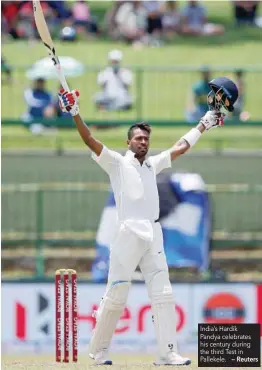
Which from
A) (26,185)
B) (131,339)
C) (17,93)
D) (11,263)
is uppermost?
(17,93)

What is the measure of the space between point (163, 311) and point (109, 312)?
0.38 meters

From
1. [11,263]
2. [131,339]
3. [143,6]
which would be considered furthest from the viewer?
[143,6]

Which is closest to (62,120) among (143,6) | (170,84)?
(170,84)

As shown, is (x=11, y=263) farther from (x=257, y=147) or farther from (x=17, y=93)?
(x=257, y=147)

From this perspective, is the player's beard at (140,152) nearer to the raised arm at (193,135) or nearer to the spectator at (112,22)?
the raised arm at (193,135)

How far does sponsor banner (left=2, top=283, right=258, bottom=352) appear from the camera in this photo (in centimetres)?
1398

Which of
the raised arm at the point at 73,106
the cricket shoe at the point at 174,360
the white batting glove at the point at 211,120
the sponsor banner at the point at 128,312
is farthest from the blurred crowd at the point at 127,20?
the cricket shoe at the point at 174,360

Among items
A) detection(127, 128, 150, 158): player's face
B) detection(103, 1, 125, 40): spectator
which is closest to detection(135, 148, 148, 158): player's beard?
detection(127, 128, 150, 158): player's face

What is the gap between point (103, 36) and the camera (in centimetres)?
2214

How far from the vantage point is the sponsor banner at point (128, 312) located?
45.9 ft

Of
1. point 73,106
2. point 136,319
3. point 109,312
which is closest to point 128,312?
point 136,319

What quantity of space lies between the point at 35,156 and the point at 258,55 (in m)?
6.02

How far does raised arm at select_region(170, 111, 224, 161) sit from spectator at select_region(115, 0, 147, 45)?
39.1 feet

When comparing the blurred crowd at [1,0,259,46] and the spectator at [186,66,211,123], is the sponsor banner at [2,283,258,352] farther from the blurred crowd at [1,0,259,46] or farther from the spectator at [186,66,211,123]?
the blurred crowd at [1,0,259,46]
